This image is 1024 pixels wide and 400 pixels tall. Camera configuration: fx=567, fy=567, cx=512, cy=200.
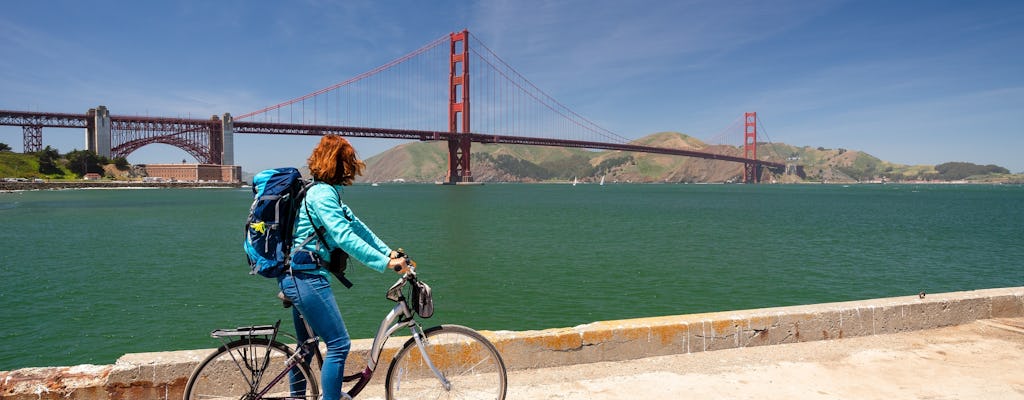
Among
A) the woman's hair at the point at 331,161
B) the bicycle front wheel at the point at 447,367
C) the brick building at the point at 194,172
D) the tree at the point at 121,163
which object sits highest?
the tree at the point at 121,163

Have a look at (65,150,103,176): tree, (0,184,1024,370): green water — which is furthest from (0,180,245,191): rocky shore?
(0,184,1024,370): green water

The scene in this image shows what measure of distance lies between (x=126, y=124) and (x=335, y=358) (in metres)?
130

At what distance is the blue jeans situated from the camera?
9.98 feet

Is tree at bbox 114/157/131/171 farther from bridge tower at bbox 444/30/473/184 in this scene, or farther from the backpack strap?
the backpack strap

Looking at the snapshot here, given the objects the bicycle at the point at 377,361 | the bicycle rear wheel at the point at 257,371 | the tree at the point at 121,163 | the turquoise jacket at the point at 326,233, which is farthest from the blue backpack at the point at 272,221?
the tree at the point at 121,163

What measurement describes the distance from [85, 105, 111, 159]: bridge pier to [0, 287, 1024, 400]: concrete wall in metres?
125

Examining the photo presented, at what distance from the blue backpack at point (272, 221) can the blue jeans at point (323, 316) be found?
0.37ft

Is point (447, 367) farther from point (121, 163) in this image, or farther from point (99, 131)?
point (121, 163)

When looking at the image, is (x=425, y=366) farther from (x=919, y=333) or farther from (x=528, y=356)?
(x=919, y=333)

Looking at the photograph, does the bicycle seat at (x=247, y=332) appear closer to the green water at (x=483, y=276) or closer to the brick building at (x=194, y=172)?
the green water at (x=483, y=276)

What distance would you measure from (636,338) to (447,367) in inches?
87.7

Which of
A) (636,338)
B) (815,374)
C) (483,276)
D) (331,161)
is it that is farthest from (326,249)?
(483,276)

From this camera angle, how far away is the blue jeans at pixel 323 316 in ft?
9.98

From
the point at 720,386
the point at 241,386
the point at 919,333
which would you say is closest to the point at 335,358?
the point at 241,386
